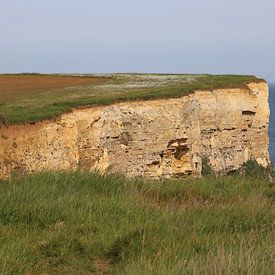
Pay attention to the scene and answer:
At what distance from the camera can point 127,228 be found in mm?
5641

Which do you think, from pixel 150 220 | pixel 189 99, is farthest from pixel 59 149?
pixel 150 220

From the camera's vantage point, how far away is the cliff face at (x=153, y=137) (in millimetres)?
18984

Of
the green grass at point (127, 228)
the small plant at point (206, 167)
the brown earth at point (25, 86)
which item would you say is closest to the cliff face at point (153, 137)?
the small plant at point (206, 167)

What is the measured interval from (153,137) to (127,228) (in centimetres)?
2169

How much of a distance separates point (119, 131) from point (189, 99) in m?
5.51

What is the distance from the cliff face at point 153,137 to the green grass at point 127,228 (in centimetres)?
669

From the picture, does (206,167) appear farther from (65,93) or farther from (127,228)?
(127,228)

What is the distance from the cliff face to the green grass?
6.69 metres

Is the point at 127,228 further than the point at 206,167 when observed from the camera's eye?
No

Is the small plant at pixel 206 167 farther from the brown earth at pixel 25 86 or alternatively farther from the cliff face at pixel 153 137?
the brown earth at pixel 25 86

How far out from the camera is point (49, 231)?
5609 mm

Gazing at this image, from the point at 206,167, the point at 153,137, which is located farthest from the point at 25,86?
the point at 206,167

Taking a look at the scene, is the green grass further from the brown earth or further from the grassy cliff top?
the brown earth

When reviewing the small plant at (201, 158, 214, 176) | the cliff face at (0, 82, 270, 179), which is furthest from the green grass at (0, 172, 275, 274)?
the small plant at (201, 158, 214, 176)
